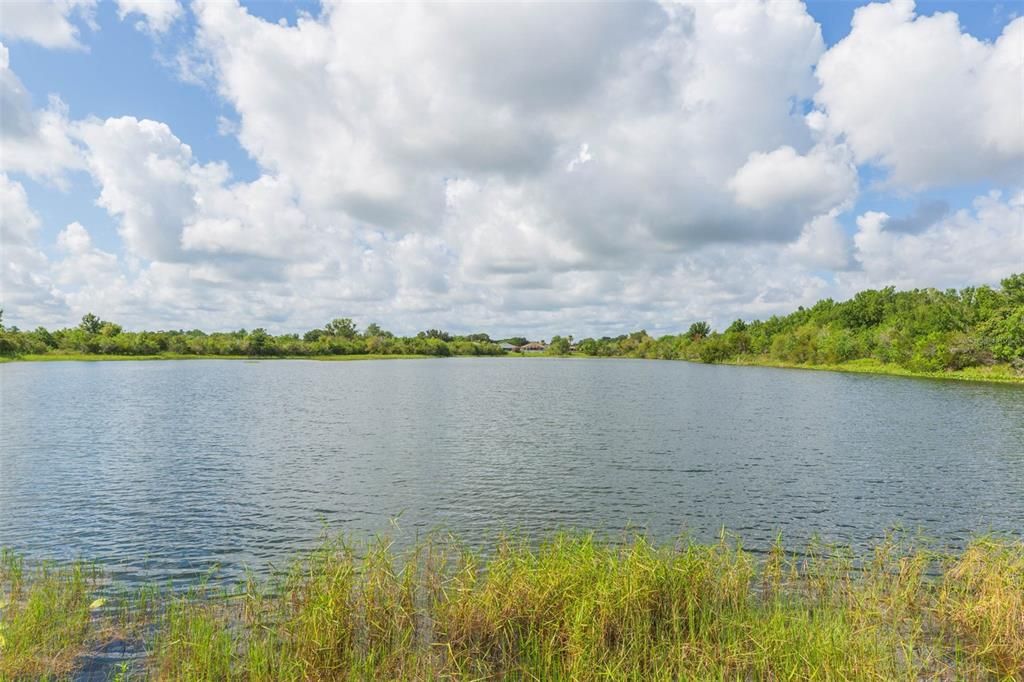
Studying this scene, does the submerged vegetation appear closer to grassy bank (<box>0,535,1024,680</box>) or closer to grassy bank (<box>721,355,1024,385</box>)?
grassy bank (<box>721,355,1024,385</box>)

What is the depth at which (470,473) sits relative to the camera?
3195 cm

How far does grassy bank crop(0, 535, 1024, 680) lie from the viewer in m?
10.3

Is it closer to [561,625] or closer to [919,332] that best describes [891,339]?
[919,332]

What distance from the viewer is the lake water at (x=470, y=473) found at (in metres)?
22.1

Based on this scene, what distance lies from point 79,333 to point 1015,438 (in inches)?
9501

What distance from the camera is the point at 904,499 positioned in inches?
1061

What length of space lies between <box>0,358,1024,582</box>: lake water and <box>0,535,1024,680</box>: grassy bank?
5819mm

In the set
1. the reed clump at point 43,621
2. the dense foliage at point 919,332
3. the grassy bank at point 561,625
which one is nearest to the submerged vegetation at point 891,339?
the dense foliage at point 919,332

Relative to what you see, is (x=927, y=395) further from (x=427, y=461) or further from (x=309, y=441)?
(x=309, y=441)

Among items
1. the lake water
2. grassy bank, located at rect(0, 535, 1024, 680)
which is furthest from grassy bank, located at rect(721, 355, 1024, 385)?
grassy bank, located at rect(0, 535, 1024, 680)

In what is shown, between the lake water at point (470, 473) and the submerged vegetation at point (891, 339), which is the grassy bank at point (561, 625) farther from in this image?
the submerged vegetation at point (891, 339)

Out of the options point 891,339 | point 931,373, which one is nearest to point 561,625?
point 931,373

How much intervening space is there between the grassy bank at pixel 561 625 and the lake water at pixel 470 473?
582 centimetres

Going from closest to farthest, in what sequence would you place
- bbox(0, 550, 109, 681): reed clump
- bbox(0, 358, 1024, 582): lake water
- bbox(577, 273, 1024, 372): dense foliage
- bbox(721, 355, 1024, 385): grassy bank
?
bbox(0, 550, 109, 681): reed clump
bbox(0, 358, 1024, 582): lake water
bbox(721, 355, 1024, 385): grassy bank
bbox(577, 273, 1024, 372): dense foliage
